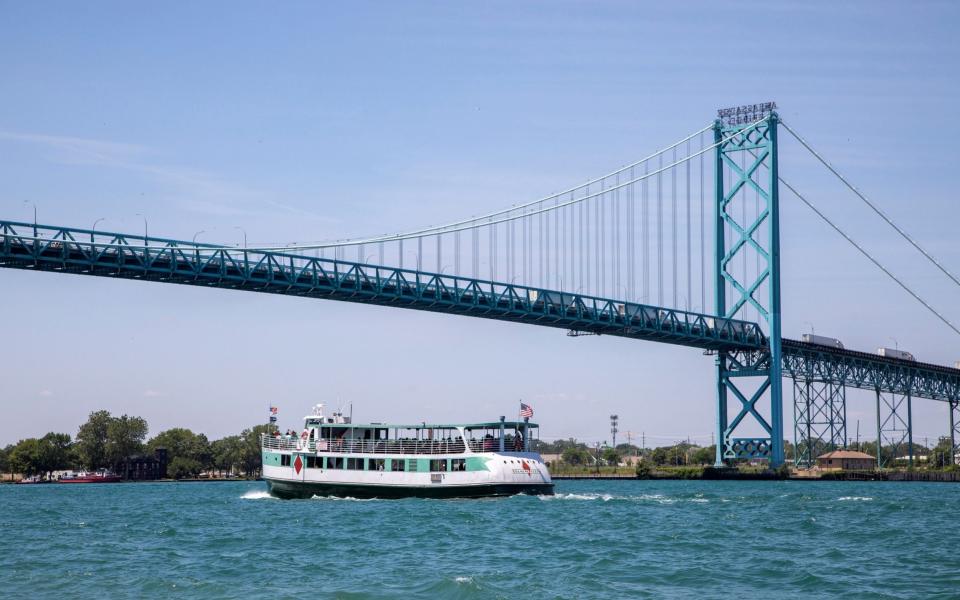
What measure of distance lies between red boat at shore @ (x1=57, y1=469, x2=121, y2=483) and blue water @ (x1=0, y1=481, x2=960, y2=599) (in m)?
83.3

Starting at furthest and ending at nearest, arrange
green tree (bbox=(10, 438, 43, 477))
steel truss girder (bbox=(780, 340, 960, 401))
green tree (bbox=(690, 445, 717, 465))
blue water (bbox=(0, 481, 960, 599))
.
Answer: green tree (bbox=(690, 445, 717, 465))
green tree (bbox=(10, 438, 43, 477))
steel truss girder (bbox=(780, 340, 960, 401))
blue water (bbox=(0, 481, 960, 599))

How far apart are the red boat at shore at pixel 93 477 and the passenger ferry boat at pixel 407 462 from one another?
79741mm

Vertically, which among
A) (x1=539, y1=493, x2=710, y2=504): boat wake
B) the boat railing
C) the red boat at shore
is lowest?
the red boat at shore

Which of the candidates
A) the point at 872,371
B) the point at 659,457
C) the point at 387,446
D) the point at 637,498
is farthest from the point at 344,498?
the point at 659,457

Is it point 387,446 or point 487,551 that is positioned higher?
point 387,446

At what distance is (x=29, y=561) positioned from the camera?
35.9m

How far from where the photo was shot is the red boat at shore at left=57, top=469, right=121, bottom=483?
5448 inches

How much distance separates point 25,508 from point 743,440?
63.6m

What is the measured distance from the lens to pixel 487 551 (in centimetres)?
3744

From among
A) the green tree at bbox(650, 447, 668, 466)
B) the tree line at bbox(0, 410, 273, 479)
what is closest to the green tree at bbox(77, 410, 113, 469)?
the tree line at bbox(0, 410, 273, 479)

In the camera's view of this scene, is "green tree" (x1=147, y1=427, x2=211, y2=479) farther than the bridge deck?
Yes

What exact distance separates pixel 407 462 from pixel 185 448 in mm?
107004

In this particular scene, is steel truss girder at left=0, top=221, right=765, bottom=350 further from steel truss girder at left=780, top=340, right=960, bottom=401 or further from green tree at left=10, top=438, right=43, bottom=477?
green tree at left=10, top=438, right=43, bottom=477

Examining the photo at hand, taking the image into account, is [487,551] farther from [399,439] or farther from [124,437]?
[124,437]
